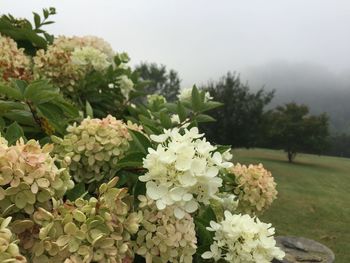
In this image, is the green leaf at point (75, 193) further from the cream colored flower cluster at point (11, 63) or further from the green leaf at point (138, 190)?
the cream colored flower cluster at point (11, 63)

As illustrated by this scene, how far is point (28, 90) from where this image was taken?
1.23 metres

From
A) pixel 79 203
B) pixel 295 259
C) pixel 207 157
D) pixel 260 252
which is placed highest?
pixel 207 157

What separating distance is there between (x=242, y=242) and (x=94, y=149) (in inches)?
17.6

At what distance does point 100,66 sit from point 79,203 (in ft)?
4.28

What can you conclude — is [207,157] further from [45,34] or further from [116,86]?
[45,34]

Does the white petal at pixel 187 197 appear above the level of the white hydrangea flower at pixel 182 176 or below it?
below

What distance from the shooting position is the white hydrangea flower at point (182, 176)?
2.84 feet

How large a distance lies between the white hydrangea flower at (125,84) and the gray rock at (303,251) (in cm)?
375

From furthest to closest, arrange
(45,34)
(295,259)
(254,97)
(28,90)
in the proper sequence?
(254,97)
(295,259)
(45,34)
(28,90)

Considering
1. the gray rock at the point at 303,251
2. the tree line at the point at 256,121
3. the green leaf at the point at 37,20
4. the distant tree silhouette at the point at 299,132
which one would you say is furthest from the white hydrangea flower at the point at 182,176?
the distant tree silhouette at the point at 299,132

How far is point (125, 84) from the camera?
84.1 inches

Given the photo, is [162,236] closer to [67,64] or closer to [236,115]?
[67,64]

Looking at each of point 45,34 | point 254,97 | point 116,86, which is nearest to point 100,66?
point 116,86

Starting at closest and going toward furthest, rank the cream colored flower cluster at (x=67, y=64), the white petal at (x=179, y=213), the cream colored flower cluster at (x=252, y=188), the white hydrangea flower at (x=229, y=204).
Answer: the white petal at (x=179, y=213)
the white hydrangea flower at (x=229, y=204)
the cream colored flower cluster at (x=252, y=188)
the cream colored flower cluster at (x=67, y=64)
